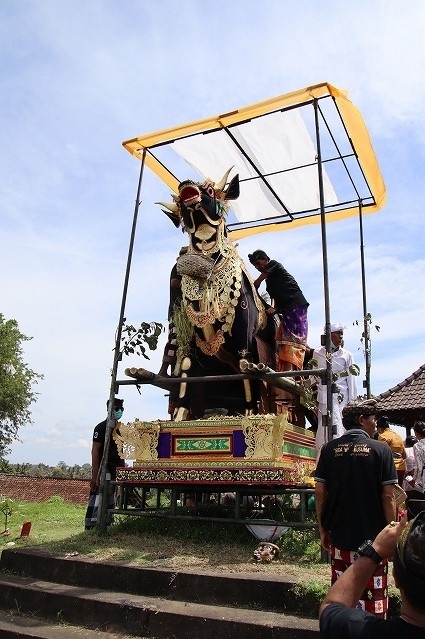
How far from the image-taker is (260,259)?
8.04 metres

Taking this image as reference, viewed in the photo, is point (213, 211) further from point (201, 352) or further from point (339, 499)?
point (339, 499)

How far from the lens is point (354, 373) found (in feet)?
21.1

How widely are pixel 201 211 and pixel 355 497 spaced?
457cm

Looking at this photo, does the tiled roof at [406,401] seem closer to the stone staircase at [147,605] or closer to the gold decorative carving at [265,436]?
the gold decorative carving at [265,436]

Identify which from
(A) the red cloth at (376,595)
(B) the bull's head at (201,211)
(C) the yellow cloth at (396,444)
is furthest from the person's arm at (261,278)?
(A) the red cloth at (376,595)

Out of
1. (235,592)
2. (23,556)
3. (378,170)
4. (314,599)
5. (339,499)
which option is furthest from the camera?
(378,170)

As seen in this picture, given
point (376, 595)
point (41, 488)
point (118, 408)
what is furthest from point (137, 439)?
point (41, 488)

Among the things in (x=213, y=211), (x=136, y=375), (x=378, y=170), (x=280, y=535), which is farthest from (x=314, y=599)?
(x=378, y=170)

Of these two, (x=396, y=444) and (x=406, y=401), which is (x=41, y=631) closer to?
(x=396, y=444)

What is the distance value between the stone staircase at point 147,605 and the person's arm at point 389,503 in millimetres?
984

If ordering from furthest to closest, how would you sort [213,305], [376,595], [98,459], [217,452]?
[98,459]
[213,305]
[217,452]
[376,595]

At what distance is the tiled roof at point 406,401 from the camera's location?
10.4 meters

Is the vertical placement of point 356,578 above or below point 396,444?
below

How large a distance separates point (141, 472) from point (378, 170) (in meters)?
4.77
